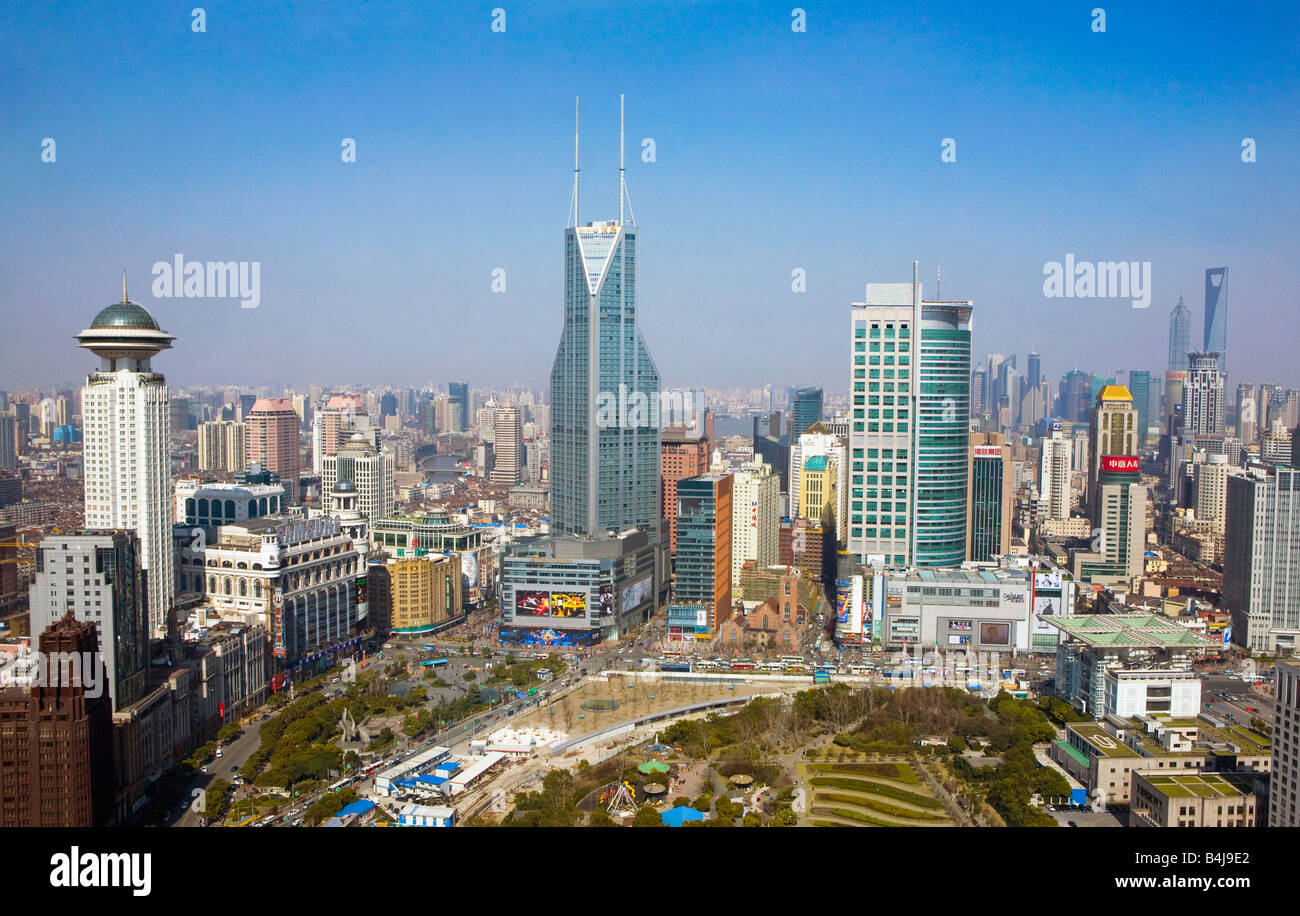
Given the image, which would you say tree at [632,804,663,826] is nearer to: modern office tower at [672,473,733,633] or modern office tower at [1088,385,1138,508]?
modern office tower at [672,473,733,633]

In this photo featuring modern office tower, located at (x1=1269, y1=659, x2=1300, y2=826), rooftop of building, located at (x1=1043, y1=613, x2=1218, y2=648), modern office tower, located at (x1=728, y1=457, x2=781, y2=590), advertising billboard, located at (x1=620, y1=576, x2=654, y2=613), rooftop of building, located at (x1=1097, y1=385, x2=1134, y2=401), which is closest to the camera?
Answer: modern office tower, located at (x1=1269, y1=659, x2=1300, y2=826)

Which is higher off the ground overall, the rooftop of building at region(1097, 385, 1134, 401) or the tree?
the rooftop of building at region(1097, 385, 1134, 401)

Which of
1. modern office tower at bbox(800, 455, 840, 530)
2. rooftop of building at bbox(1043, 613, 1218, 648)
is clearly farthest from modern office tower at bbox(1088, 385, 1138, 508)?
rooftop of building at bbox(1043, 613, 1218, 648)

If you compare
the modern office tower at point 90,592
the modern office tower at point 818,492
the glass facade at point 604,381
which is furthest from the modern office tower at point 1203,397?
the modern office tower at point 90,592

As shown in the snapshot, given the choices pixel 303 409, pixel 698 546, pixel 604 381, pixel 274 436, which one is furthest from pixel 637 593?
pixel 303 409

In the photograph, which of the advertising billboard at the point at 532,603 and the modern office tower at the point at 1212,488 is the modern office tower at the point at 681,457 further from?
the modern office tower at the point at 1212,488
